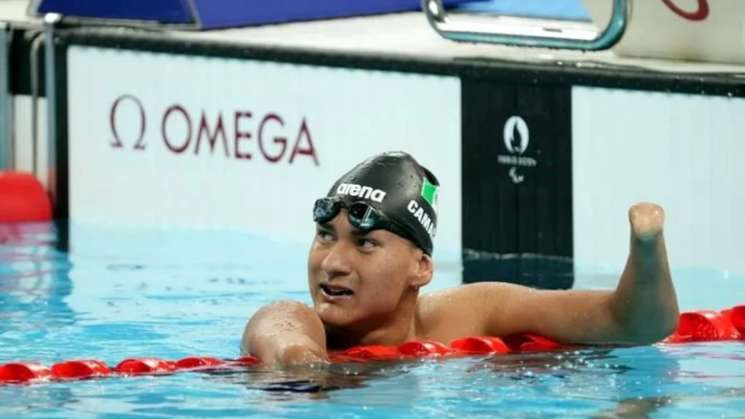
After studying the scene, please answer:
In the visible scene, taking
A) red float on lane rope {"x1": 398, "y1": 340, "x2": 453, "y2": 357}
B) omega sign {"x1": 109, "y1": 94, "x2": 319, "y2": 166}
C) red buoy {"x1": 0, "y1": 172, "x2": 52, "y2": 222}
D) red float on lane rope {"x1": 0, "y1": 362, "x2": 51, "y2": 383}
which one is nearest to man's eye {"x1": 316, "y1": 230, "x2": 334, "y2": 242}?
red float on lane rope {"x1": 398, "y1": 340, "x2": 453, "y2": 357}

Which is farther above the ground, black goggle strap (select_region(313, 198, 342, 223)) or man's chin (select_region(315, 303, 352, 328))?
black goggle strap (select_region(313, 198, 342, 223))

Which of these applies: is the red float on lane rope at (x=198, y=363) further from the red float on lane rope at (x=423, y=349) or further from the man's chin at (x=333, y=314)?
the red float on lane rope at (x=423, y=349)

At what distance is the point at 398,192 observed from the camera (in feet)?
16.9

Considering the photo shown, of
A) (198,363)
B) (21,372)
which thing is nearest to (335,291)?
(198,363)

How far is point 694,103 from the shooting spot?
23.9ft

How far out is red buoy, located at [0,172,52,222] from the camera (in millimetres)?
9070

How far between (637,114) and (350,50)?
4.61ft

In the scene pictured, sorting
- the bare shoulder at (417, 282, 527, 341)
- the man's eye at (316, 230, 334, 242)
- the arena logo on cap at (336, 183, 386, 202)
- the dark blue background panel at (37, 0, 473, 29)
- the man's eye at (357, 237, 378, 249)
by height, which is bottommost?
Result: the bare shoulder at (417, 282, 527, 341)

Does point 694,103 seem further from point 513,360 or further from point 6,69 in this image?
point 6,69

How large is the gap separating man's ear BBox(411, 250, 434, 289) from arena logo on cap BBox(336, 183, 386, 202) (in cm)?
19

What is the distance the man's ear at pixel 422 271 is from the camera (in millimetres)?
5164

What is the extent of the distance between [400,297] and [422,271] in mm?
84

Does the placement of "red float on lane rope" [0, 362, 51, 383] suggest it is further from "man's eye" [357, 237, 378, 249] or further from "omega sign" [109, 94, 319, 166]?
"omega sign" [109, 94, 319, 166]

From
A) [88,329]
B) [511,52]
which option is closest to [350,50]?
[511,52]
